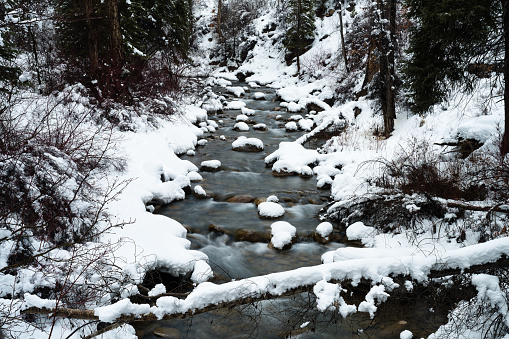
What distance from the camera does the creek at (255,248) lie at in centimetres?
395

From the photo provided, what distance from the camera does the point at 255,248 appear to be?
5961 mm

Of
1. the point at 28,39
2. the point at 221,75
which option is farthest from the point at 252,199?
the point at 221,75

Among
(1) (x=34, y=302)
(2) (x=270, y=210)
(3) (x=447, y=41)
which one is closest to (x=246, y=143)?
(2) (x=270, y=210)

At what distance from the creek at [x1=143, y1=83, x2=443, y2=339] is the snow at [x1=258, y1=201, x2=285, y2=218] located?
0.46 feet

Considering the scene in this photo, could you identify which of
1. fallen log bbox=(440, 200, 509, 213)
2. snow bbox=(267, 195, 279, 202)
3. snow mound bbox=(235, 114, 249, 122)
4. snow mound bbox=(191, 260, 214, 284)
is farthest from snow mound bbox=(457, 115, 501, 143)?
snow mound bbox=(235, 114, 249, 122)

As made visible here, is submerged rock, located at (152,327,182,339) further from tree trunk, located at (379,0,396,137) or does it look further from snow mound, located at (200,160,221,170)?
tree trunk, located at (379,0,396,137)

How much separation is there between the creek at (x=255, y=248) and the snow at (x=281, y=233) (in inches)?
5.4

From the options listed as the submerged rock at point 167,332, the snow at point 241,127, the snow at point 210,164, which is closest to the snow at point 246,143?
the snow at point 210,164

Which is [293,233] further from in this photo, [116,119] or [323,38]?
[323,38]

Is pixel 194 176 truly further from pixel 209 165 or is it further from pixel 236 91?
pixel 236 91

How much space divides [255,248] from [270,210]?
1165mm

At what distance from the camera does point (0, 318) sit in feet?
9.00

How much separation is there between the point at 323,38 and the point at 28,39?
67.1ft

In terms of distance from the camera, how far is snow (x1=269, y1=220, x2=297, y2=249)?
5848 millimetres
